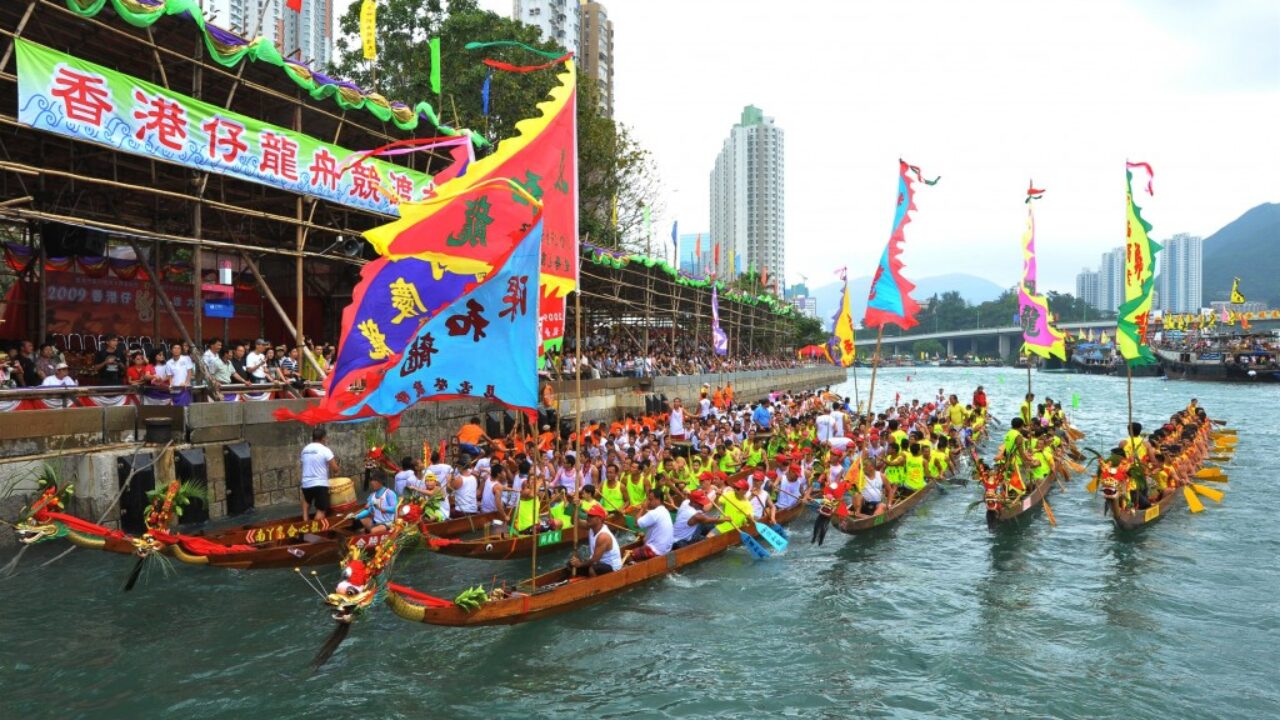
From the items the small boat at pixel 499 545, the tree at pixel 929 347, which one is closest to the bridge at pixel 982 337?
the tree at pixel 929 347

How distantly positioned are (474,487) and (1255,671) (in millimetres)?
10478

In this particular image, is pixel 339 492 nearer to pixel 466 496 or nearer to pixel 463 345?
pixel 466 496

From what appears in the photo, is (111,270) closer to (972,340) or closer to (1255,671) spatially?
(1255,671)

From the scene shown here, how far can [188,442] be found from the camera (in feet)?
44.2

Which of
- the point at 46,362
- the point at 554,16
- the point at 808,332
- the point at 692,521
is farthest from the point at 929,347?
the point at 46,362

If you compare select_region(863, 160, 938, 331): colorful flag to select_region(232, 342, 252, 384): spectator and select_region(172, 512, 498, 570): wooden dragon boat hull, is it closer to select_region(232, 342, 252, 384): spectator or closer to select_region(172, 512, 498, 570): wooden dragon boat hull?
select_region(172, 512, 498, 570): wooden dragon boat hull

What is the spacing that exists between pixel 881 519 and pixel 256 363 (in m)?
12.4

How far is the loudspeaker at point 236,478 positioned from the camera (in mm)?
14031

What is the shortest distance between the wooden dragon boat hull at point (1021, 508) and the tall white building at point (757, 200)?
376 ft

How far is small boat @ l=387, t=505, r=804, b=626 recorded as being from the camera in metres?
7.74

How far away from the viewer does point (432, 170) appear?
2253 centimetres

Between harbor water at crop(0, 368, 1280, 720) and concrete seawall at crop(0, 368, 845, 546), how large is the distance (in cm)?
120

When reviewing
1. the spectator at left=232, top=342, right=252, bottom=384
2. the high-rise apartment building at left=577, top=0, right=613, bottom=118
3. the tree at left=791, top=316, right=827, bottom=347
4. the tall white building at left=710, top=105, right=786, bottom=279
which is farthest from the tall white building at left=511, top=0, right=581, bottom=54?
the spectator at left=232, top=342, right=252, bottom=384

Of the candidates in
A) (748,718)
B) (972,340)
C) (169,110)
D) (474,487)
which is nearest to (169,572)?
(474,487)
